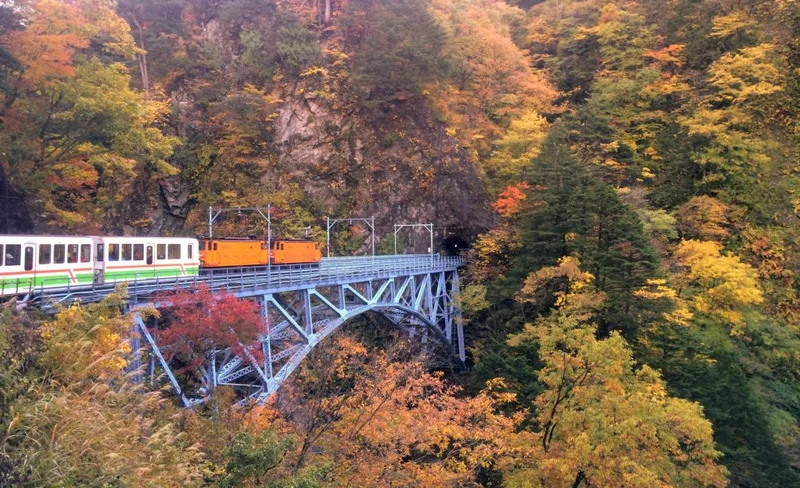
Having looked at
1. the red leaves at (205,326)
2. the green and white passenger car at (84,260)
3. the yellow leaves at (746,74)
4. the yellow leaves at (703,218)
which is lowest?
the red leaves at (205,326)

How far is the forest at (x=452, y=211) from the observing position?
942 centimetres

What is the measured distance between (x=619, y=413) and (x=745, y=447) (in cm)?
868

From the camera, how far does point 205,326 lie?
12781mm

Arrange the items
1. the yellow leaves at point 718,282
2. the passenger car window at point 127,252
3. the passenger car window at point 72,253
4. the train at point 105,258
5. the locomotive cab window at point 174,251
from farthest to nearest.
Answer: the yellow leaves at point 718,282 → the locomotive cab window at point 174,251 → the passenger car window at point 127,252 → the passenger car window at point 72,253 → the train at point 105,258

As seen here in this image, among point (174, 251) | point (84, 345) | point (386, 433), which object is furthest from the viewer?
point (174, 251)

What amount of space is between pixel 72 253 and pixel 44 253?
88 centimetres

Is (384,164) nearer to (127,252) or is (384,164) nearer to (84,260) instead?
(127,252)

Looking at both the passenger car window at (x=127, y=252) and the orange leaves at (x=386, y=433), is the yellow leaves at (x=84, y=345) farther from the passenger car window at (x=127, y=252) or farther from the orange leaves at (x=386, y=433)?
the passenger car window at (x=127, y=252)

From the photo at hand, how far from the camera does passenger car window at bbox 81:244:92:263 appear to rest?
14.8 metres

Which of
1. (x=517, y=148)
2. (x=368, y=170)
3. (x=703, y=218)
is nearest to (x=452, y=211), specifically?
(x=517, y=148)

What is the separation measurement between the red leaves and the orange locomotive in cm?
752

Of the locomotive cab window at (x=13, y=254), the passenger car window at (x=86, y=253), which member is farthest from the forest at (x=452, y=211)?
the locomotive cab window at (x=13, y=254)

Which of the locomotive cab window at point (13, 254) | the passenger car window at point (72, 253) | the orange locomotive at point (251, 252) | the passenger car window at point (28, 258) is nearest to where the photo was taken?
the locomotive cab window at point (13, 254)

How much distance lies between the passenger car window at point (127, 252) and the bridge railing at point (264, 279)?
82.7 inches
